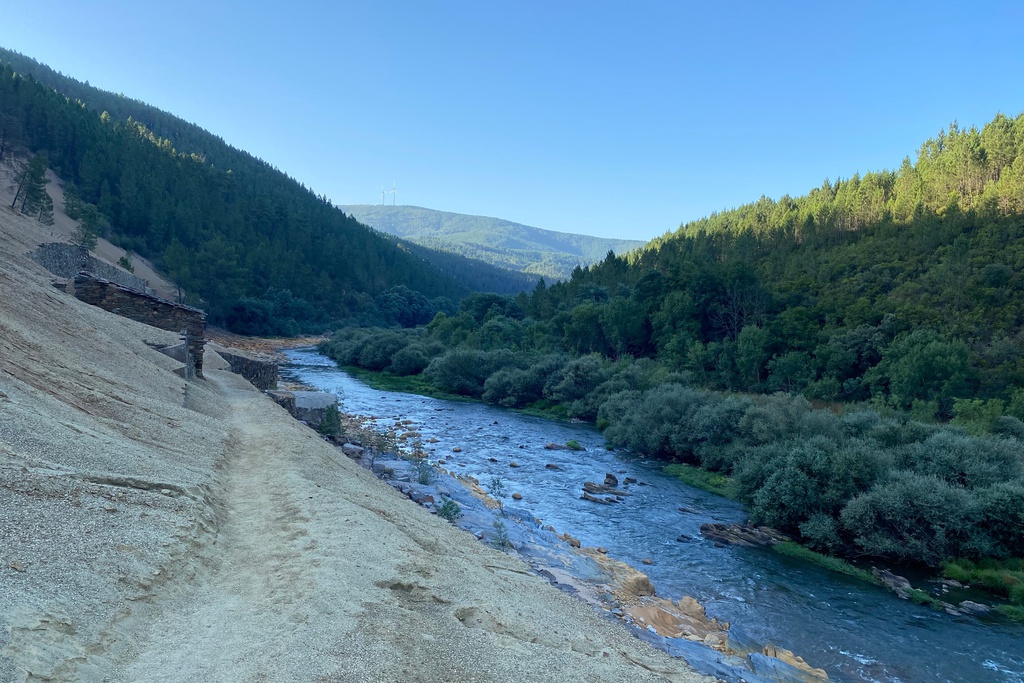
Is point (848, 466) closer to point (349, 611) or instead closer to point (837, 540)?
point (837, 540)

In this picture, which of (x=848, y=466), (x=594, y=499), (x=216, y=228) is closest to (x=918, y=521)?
(x=848, y=466)

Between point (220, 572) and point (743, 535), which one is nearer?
point (220, 572)

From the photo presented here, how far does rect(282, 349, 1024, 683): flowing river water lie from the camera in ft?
42.1

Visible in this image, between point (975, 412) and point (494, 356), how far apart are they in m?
36.0

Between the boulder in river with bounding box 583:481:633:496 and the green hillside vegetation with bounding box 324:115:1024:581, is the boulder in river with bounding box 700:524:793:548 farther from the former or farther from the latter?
the boulder in river with bounding box 583:481:633:496

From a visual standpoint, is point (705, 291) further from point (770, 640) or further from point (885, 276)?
point (770, 640)

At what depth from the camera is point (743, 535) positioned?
20.0 metres

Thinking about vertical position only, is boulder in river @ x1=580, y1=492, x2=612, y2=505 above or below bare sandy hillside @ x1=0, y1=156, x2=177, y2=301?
below

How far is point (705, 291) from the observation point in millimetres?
57688

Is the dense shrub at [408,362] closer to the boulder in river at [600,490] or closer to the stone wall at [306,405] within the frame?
the stone wall at [306,405]

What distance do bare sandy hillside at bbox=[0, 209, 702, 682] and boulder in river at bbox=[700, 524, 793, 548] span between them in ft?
36.4

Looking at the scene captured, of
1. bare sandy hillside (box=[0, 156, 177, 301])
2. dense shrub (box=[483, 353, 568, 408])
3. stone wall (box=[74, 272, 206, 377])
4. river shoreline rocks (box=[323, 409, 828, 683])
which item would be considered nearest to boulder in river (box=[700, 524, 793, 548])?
→ river shoreline rocks (box=[323, 409, 828, 683])

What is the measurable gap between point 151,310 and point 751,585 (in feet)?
73.6

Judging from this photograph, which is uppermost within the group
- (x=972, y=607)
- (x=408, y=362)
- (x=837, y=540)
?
(x=837, y=540)
